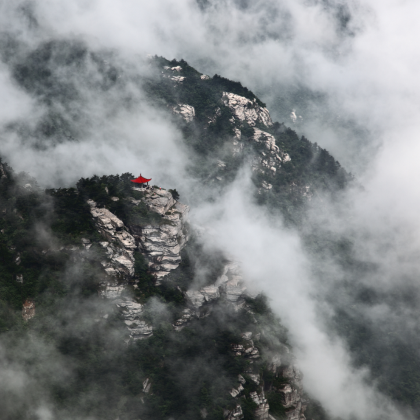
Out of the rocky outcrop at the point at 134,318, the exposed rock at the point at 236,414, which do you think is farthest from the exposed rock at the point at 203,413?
the rocky outcrop at the point at 134,318

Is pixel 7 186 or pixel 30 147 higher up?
pixel 30 147

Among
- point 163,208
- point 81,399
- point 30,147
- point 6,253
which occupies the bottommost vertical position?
point 81,399

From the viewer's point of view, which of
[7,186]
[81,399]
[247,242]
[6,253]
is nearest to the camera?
[81,399]

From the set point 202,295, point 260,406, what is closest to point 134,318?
point 202,295

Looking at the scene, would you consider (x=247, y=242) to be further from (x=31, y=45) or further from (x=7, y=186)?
(x=31, y=45)

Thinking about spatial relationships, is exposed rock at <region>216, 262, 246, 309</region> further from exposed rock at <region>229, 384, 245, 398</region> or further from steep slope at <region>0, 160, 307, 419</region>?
exposed rock at <region>229, 384, 245, 398</region>

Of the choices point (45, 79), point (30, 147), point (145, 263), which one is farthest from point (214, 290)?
point (45, 79)

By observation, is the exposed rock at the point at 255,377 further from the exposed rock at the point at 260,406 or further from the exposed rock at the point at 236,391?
the exposed rock at the point at 236,391

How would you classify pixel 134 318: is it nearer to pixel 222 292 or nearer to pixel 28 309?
pixel 28 309
